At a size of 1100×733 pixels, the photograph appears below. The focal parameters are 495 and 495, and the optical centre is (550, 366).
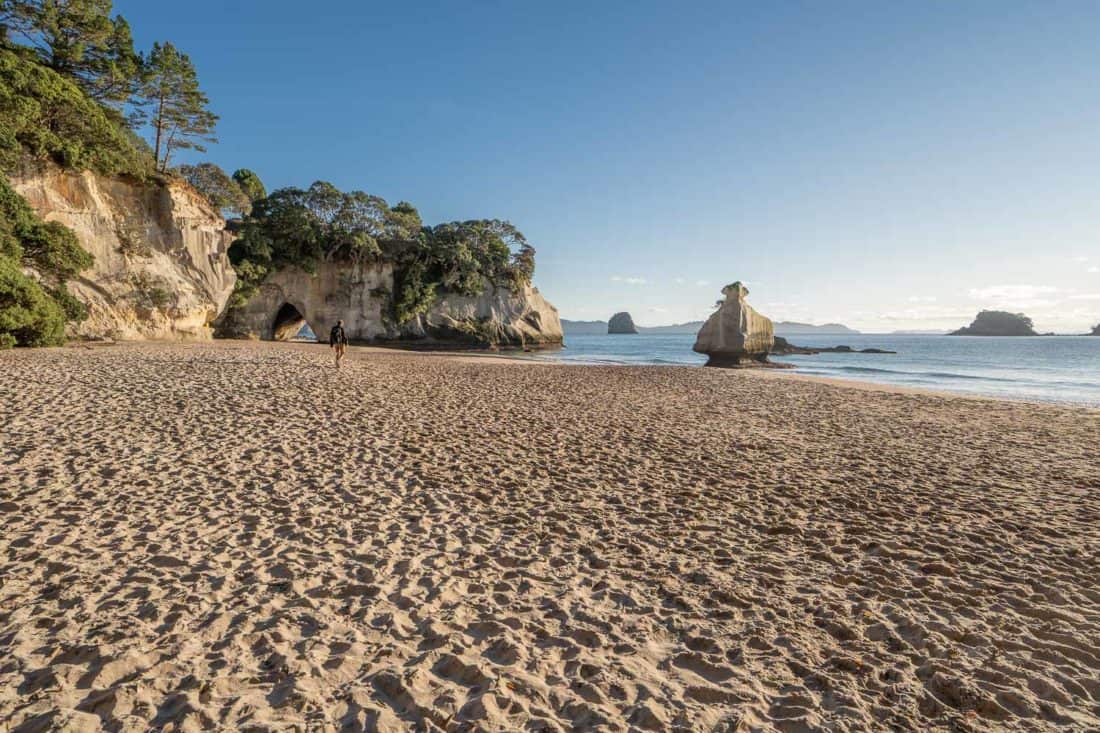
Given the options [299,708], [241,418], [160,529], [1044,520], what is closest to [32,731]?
[299,708]

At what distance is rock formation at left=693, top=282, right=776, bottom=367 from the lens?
42125 millimetres

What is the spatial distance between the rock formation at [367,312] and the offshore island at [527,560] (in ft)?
101

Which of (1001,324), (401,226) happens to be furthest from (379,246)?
(1001,324)

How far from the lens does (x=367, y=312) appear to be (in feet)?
158

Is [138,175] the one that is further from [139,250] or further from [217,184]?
[217,184]

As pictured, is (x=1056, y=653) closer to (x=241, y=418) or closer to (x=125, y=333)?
(x=241, y=418)

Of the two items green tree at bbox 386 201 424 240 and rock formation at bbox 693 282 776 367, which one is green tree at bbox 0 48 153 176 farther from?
rock formation at bbox 693 282 776 367

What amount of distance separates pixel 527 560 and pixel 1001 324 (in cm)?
21593

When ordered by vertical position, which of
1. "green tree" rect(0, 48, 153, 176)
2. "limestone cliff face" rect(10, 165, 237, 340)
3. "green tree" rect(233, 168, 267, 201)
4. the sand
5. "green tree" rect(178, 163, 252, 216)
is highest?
"green tree" rect(233, 168, 267, 201)

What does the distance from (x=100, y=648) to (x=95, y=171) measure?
33.1 meters

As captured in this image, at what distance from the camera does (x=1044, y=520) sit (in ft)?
21.8

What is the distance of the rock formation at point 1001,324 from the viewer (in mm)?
157250

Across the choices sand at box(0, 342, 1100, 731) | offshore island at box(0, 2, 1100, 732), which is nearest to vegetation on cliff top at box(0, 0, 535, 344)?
offshore island at box(0, 2, 1100, 732)

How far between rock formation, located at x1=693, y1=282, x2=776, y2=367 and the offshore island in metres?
26.4
